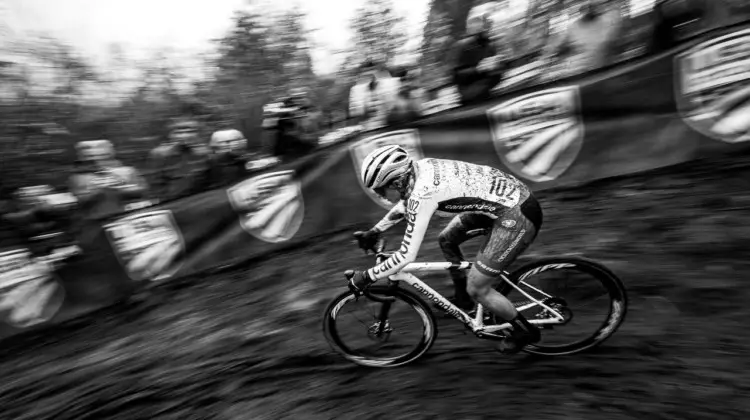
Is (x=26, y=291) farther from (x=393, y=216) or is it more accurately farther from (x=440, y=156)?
(x=440, y=156)

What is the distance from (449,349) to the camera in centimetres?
398

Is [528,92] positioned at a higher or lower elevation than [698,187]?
higher

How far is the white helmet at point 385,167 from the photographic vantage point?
3250mm

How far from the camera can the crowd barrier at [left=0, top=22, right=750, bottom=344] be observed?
510 cm

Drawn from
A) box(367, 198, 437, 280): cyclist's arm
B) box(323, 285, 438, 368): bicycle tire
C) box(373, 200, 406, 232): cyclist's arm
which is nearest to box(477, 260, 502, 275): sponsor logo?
box(367, 198, 437, 280): cyclist's arm

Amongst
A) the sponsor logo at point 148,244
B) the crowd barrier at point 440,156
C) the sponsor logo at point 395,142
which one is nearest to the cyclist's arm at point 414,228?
the sponsor logo at point 395,142

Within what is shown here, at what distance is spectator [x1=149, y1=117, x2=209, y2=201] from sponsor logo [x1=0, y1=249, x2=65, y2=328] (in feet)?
4.81

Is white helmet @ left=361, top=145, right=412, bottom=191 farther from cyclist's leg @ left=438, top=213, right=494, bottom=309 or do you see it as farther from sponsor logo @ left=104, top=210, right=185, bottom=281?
sponsor logo @ left=104, top=210, right=185, bottom=281

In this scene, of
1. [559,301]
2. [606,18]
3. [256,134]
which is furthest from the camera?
[256,134]

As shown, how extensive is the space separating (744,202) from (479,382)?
3388mm

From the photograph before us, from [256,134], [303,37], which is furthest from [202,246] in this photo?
[303,37]

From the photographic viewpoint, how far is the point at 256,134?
645 cm

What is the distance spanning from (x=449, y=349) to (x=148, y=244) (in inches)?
141

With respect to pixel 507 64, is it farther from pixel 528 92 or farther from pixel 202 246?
pixel 202 246
